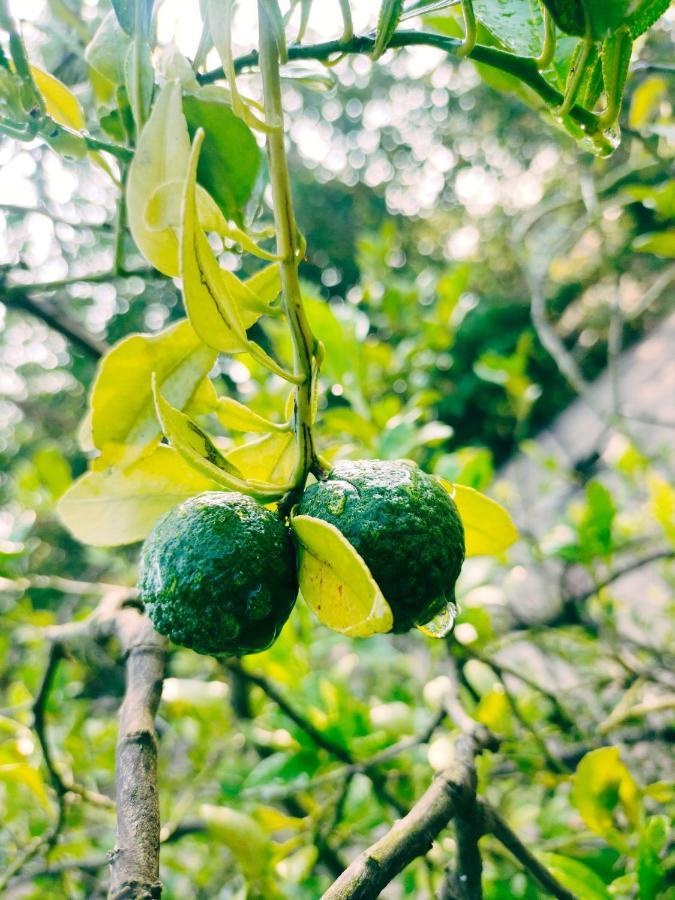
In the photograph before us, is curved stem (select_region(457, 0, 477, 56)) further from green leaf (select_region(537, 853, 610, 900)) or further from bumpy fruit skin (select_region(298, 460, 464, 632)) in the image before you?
green leaf (select_region(537, 853, 610, 900))

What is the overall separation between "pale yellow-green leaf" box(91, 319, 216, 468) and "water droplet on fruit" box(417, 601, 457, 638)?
8.6 inches

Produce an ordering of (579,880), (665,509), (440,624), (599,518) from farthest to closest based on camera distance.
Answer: (665,509) → (599,518) → (579,880) → (440,624)

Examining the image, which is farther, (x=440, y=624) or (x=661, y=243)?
(x=661, y=243)

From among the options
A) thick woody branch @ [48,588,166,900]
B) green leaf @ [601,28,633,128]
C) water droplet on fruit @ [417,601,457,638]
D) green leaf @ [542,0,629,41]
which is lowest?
thick woody branch @ [48,588,166,900]

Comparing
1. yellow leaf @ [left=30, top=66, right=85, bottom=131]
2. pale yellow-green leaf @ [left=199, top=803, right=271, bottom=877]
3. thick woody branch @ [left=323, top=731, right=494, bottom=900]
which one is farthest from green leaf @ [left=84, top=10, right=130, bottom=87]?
pale yellow-green leaf @ [left=199, top=803, right=271, bottom=877]

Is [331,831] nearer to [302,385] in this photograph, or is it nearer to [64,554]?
[302,385]

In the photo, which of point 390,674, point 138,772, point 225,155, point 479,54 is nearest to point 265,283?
point 225,155

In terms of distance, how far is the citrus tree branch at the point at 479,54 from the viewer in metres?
0.36

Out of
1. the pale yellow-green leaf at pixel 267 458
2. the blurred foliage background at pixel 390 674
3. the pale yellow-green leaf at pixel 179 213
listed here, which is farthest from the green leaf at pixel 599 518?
the pale yellow-green leaf at pixel 179 213

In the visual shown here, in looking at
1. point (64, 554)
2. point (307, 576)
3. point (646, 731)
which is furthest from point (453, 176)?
point (307, 576)

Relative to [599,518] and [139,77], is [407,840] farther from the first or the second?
[599,518]

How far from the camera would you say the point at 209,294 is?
33cm

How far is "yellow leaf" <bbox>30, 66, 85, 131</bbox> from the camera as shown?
492 millimetres

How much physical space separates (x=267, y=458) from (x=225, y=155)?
0.70 ft
